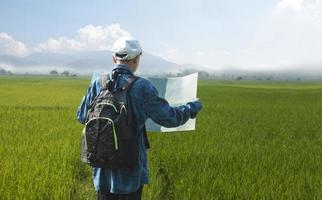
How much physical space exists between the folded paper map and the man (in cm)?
13

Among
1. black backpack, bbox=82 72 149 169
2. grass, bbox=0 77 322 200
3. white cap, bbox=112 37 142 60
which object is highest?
white cap, bbox=112 37 142 60

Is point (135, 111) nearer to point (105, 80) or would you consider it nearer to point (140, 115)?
point (140, 115)

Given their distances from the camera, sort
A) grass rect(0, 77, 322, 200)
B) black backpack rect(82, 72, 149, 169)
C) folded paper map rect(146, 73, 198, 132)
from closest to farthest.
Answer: black backpack rect(82, 72, 149, 169) < folded paper map rect(146, 73, 198, 132) < grass rect(0, 77, 322, 200)

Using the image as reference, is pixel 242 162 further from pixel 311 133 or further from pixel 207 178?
pixel 311 133

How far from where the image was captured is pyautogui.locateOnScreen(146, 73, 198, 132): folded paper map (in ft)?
8.86

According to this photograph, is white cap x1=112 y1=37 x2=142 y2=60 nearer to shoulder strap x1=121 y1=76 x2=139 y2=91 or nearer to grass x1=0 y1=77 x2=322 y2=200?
shoulder strap x1=121 y1=76 x2=139 y2=91

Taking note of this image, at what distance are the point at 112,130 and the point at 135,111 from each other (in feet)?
0.56

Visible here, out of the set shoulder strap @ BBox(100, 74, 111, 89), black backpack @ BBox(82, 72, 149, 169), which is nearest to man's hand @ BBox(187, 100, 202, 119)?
black backpack @ BBox(82, 72, 149, 169)

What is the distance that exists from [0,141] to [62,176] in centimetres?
271

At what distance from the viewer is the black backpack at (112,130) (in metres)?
2.44

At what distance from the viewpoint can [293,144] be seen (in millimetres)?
6672

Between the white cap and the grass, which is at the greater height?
the white cap

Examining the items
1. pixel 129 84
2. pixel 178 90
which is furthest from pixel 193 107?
pixel 129 84

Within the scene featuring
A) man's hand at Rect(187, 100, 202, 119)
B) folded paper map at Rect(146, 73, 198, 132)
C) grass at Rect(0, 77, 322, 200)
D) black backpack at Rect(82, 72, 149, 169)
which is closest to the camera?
black backpack at Rect(82, 72, 149, 169)
